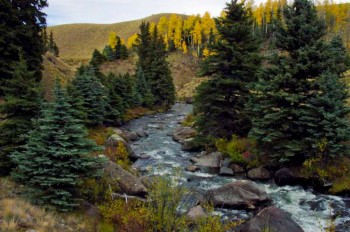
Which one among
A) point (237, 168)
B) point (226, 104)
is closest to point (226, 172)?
point (237, 168)

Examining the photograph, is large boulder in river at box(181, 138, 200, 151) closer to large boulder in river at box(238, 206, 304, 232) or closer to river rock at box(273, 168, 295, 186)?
river rock at box(273, 168, 295, 186)

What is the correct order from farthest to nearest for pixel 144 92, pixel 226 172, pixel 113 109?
pixel 144 92 → pixel 113 109 → pixel 226 172

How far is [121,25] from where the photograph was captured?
632 ft

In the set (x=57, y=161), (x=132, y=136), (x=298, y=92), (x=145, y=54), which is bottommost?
(x=132, y=136)

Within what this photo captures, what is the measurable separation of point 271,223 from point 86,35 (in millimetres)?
185388

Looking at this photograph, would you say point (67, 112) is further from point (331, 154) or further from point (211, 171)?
point (331, 154)

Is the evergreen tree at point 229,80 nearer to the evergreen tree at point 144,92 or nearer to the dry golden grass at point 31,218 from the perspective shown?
the dry golden grass at point 31,218

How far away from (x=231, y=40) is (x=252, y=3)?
10633 cm

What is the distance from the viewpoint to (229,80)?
25906 millimetres

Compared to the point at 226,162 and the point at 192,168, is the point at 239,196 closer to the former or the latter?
the point at 192,168

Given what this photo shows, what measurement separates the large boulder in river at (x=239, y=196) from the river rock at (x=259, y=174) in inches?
147

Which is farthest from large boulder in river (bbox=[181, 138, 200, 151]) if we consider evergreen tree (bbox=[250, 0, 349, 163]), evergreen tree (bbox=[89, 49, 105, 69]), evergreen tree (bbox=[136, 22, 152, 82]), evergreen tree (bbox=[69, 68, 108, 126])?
evergreen tree (bbox=[136, 22, 152, 82])

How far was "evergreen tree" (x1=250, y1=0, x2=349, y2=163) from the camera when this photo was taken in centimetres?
1850

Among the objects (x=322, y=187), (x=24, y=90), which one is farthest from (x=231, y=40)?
(x=24, y=90)
